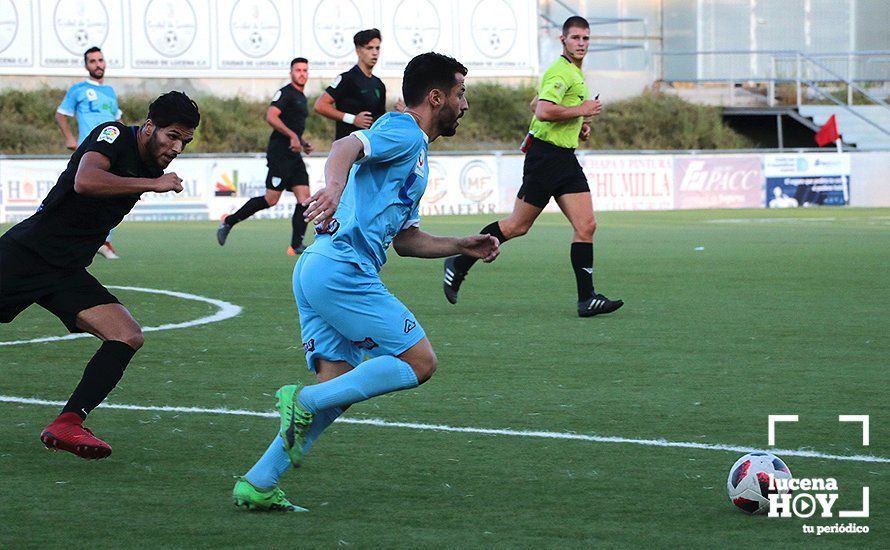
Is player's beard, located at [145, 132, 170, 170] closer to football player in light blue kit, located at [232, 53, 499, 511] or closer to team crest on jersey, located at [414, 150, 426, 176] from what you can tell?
football player in light blue kit, located at [232, 53, 499, 511]

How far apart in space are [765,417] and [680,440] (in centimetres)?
66

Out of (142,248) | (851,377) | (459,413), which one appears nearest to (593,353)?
(851,377)

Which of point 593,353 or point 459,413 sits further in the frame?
point 593,353

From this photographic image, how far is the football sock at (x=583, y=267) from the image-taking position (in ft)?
33.7

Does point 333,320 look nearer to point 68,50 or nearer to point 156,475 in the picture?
point 156,475

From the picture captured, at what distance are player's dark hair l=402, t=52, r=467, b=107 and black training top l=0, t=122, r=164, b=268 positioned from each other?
129 cm

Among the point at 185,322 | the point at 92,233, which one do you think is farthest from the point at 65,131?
the point at 92,233

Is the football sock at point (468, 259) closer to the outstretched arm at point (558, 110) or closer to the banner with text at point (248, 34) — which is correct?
the outstretched arm at point (558, 110)

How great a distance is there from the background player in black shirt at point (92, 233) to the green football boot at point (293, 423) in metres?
1.31

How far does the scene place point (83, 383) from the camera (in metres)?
5.67

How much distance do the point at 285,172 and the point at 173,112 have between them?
1114 centimetres

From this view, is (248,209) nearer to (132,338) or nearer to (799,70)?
(132,338)

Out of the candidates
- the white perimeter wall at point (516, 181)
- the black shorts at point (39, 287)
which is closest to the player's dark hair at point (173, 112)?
the black shorts at point (39, 287)

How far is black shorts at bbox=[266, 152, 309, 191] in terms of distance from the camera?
1662 centimetres
